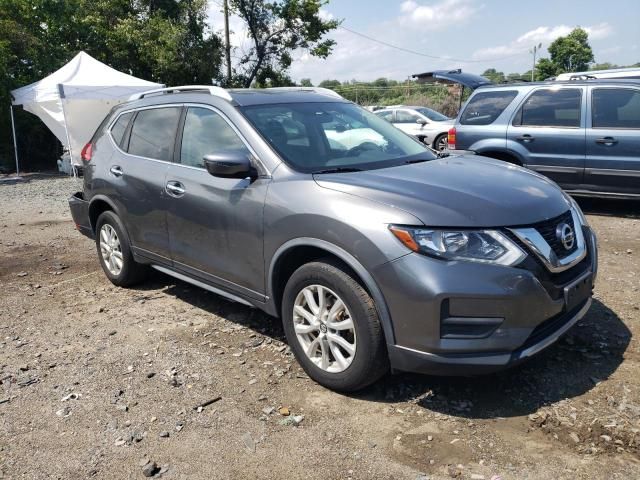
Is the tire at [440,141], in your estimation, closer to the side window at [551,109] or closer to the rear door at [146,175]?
the side window at [551,109]

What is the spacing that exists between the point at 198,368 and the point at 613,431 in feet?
8.13

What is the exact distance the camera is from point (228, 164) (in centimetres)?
356

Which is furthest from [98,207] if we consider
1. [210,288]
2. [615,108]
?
[615,108]

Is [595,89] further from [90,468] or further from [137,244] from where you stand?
[90,468]

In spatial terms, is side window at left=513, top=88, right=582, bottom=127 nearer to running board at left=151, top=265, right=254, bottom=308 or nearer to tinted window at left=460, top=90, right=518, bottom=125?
tinted window at left=460, top=90, right=518, bottom=125

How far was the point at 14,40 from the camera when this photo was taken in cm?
1695

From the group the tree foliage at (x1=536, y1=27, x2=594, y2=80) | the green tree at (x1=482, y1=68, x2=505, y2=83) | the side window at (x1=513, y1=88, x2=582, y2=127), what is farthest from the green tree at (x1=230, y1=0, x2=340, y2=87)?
the tree foliage at (x1=536, y1=27, x2=594, y2=80)

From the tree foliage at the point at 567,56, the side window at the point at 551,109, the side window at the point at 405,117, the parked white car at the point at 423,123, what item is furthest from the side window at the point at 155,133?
the tree foliage at the point at 567,56

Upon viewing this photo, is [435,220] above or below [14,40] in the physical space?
below

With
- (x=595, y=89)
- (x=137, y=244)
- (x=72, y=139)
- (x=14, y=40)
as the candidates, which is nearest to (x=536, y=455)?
(x=137, y=244)

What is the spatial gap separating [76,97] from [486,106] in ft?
34.2

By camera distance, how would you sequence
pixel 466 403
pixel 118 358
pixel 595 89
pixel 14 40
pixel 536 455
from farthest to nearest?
pixel 14 40 < pixel 595 89 < pixel 118 358 < pixel 466 403 < pixel 536 455

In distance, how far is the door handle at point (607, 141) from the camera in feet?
24.2

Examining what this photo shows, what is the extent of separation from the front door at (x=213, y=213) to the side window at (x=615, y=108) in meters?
5.66
